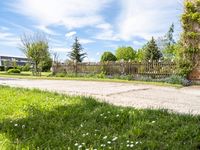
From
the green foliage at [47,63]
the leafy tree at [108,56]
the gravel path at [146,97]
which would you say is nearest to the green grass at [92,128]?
the gravel path at [146,97]

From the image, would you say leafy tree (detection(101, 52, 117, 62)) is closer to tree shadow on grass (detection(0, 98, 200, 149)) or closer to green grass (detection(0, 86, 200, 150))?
green grass (detection(0, 86, 200, 150))

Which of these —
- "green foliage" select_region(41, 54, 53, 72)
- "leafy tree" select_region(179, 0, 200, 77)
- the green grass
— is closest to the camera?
the green grass

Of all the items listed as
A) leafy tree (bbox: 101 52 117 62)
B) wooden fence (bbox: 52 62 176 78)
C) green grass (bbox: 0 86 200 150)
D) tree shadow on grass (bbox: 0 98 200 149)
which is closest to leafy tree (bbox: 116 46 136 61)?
leafy tree (bbox: 101 52 117 62)

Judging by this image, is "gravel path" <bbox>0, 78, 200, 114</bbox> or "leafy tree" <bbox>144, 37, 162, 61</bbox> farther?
"leafy tree" <bbox>144, 37, 162, 61</bbox>

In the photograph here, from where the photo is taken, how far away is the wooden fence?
70.2ft

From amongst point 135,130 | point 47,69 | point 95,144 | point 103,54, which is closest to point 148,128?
point 135,130

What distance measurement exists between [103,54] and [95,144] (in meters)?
57.4

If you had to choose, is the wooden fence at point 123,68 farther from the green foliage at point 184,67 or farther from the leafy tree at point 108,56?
the leafy tree at point 108,56

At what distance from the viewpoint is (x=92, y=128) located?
16.9ft

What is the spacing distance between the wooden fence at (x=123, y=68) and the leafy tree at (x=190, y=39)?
1.37 m

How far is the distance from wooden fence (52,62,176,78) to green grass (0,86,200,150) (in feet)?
49.2

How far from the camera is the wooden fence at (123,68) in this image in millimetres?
21386

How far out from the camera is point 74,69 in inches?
1136

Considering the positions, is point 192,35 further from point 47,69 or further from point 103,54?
point 103,54
